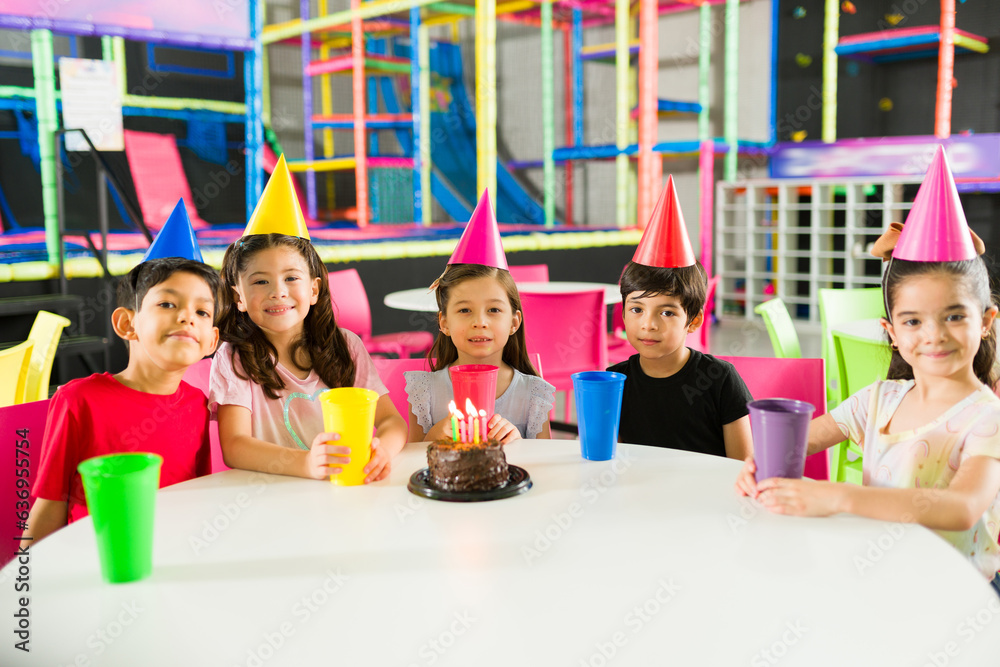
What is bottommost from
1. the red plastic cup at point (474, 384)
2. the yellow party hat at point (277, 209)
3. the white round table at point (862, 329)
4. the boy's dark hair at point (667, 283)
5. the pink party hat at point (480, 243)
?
the white round table at point (862, 329)

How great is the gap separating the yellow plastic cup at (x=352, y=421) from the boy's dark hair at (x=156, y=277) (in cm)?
29

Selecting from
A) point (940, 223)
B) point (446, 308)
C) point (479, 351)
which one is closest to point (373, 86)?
point (446, 308)

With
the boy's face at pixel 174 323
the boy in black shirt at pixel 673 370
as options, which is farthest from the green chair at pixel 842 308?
the boy's face at pixel 174 323

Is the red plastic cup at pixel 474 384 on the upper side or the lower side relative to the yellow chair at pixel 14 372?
upper

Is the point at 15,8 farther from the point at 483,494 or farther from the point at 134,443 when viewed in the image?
the point at 483,494

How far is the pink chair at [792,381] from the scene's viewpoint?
164 cm

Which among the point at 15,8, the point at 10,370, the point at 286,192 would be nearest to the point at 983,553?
the point at 286,192

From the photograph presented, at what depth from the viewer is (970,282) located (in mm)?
1142

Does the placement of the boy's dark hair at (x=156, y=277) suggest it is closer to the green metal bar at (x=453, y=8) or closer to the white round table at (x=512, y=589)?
the white round table at (x=512, y=589)

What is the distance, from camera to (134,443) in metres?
1.27

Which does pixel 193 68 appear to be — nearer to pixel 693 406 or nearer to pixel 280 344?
pixel 280 344

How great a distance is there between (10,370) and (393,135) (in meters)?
7.24

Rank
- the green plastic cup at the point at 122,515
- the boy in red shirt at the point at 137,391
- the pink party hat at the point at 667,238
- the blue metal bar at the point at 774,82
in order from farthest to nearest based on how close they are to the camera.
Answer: the blue metal bar at the point at 774,82 < the pink party hat at the point at 667,238 < the boy in red shirt at the point at 137,391 < the green plastic cup at the point at 122,515

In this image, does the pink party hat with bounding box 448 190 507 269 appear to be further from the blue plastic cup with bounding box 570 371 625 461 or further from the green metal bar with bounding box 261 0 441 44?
the green metal bar with bounding box 261 0 441 44
